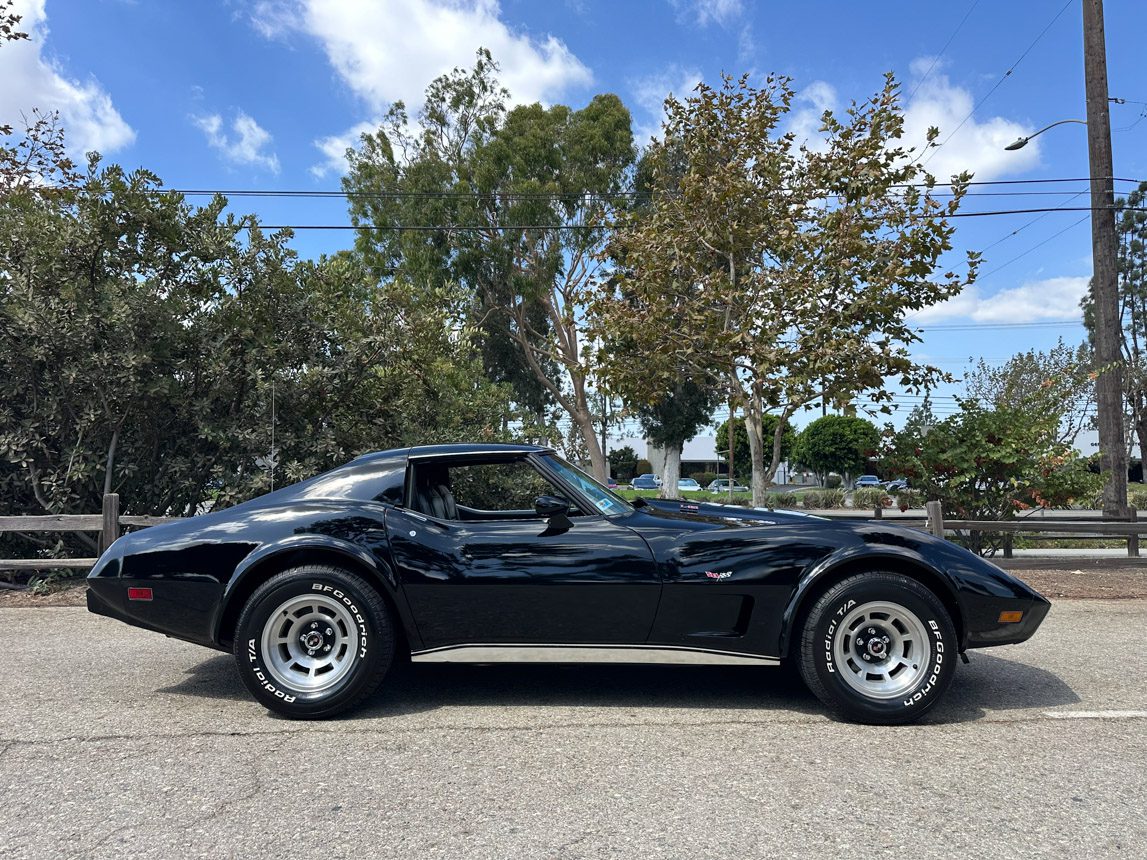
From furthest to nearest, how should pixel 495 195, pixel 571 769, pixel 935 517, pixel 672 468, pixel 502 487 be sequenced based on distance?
pixel 672 468 < pixel 495 195 < pixel 502 487 < pixel 935 517 < pixel 571 769

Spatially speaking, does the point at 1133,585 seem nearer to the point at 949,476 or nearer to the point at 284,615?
the point at 949,476

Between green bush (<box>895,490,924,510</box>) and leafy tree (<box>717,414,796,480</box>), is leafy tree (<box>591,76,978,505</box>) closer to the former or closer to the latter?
Result: green bush (<box>895,490,924,510</box>)

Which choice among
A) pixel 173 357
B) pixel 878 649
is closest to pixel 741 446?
pixel 173 357

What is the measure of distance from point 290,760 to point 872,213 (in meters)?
10.8

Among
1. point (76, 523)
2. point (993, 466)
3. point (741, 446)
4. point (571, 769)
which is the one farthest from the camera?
point (741, 446)

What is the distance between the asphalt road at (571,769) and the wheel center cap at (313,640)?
1.26ft

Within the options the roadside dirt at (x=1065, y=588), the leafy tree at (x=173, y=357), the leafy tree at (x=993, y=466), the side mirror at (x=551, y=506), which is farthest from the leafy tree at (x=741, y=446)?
the side mirror at (x=551, y=506)

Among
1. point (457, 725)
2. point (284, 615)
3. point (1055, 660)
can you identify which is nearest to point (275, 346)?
point (284, 615)

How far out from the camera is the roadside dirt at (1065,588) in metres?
7.77

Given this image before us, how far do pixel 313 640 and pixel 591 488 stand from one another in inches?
63.9

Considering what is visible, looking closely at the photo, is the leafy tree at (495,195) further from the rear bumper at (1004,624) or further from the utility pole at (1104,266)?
the rear bumper at (1004,624)

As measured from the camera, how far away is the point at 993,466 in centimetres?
1038

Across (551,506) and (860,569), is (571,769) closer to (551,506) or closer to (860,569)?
(551,506)

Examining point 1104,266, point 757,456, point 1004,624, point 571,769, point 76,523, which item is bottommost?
point 571,769
